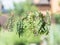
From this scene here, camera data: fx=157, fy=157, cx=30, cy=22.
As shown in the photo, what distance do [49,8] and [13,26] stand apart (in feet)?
1.20

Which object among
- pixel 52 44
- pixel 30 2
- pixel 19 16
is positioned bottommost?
pixel 52 44

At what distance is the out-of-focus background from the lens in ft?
4.66

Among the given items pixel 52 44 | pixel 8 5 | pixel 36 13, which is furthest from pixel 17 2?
pixel 52 44

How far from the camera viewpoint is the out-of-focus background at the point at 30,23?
4.66 feet

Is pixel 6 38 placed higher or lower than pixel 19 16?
lower

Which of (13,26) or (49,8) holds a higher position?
(49,8)

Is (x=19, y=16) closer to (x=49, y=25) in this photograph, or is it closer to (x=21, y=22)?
(x=21, y=22)

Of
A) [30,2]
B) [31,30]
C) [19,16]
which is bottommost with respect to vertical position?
[31,30]

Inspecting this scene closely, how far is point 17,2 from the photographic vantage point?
4.72 ft

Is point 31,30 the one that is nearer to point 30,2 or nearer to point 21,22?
point 21,22

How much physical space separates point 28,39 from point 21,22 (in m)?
0.17

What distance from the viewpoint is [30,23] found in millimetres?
1438

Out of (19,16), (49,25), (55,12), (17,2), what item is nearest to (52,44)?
(49,25)

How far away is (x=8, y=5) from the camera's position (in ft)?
4.74
